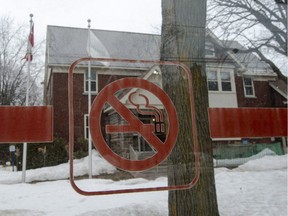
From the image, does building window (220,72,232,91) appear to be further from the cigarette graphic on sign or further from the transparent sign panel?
the cigarette graphic on sign

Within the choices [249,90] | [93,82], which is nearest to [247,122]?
[249,90]

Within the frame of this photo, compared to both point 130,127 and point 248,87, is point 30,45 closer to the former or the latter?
point 130,127

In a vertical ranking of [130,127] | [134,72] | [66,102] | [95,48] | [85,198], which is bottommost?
[85,198]

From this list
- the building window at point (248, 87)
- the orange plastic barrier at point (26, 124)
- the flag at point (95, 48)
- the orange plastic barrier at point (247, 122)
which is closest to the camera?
the orange plastic barrier at point (26, 124)

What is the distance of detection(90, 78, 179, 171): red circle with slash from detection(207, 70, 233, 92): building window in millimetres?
292

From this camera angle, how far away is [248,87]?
139 centimetres

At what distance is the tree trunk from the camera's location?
45.3 inches

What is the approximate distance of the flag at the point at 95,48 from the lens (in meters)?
1.14

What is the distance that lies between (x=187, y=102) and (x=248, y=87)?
15.5 inches

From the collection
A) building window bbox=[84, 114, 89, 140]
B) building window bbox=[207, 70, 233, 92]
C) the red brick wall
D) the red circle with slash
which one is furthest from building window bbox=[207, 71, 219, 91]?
building window bbox=[84, 114, 89, 140]

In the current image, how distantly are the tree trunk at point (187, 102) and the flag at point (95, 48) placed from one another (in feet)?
0.81

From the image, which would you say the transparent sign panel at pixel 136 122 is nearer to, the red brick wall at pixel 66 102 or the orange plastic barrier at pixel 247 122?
the red brick wall at pixel 66 102

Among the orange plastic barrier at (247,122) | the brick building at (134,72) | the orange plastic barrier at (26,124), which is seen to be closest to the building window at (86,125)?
the brick building at (134,72)

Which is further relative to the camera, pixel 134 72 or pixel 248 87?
pixel 248 87
